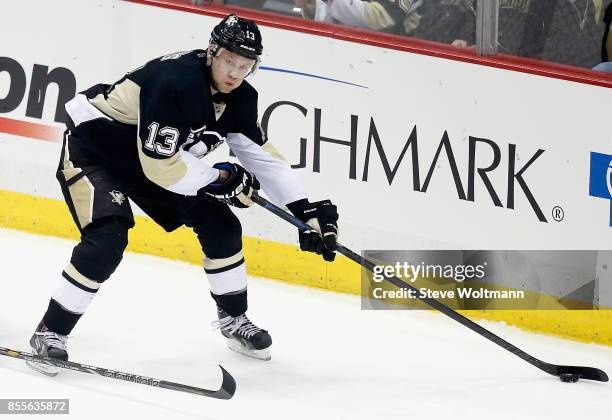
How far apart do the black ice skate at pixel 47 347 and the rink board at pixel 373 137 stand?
1.28 metres

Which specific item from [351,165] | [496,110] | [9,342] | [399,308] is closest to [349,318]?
[399,308]

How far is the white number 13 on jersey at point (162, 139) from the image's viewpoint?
3.74 meters

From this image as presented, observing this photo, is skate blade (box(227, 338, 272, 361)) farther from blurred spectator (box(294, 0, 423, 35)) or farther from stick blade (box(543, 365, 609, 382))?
blurred spectator (box(294, 0, 423, 35))

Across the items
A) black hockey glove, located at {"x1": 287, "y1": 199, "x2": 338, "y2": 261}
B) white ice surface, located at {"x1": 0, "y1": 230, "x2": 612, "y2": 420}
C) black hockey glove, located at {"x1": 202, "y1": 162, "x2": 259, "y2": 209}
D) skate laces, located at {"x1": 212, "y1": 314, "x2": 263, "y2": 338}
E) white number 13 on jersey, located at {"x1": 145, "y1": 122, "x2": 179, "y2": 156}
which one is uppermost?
white number 13 on jersey, located at {"x1": 145, "y1": 122, "x2": 179, "y2": 156}

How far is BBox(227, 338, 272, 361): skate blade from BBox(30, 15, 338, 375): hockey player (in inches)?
1.6

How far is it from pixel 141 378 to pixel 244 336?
1.73 ft

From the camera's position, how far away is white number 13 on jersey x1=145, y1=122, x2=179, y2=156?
3.74 m

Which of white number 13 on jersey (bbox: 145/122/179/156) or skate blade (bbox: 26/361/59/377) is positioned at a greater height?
white number 13 on jersey (bbox: 145/122/179/156)

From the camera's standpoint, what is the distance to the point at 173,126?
3.75m

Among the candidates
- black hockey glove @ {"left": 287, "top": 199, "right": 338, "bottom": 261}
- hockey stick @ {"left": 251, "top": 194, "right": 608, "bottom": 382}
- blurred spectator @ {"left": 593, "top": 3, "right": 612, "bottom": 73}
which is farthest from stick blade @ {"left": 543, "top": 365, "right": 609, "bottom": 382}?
blurred spectator @ {"left": 593, "top": 3, "right": 612, "bottom": 73}

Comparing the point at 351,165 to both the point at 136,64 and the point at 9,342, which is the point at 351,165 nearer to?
the point at 136,64

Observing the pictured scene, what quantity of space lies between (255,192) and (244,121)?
224mm

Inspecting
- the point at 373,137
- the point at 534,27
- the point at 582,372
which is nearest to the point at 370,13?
the point at 373,137

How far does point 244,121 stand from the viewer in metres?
4.02
